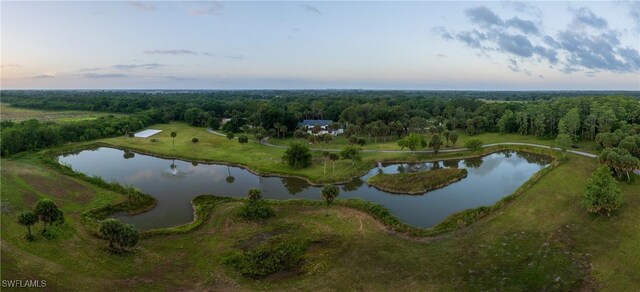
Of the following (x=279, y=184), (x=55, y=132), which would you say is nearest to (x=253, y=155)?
(x=279, y=184)

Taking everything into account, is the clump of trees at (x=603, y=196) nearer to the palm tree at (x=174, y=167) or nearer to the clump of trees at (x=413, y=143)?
the clump of trees at (x=413, y=143)

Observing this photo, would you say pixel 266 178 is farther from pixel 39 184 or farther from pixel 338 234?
pixel 39 184

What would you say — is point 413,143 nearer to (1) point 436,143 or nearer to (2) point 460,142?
(1) point 436,143

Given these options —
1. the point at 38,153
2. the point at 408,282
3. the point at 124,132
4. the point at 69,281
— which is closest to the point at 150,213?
the point at 69,281

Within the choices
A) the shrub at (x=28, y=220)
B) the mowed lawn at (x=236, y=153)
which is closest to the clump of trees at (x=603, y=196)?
the mowed lawn at (x=236, y=153)

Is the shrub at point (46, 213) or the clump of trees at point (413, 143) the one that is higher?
the clump of trees at point (413, 143)
